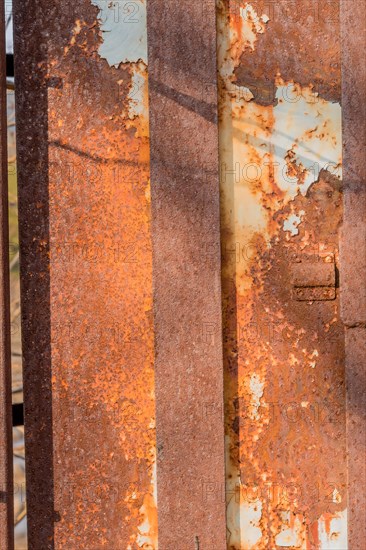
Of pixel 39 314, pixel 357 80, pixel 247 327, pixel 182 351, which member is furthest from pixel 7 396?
pixel 357 80

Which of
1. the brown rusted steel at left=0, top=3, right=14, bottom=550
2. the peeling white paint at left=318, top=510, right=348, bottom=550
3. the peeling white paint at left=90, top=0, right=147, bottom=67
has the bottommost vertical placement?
the peeling white paint at left=318, top=510, right=348, bottom=550

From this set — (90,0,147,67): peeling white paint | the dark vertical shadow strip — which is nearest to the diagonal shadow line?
(90,0,147,67): peeling white paint

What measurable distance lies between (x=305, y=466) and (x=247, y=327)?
55 centimetres

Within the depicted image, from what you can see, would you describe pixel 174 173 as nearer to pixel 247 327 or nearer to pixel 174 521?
pixel 247 327

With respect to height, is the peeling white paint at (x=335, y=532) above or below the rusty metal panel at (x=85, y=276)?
below

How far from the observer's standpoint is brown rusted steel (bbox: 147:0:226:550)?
5.94ft

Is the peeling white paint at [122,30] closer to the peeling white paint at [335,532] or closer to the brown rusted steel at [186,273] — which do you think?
the brown rusted steel at [186,273]

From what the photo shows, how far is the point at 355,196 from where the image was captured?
1.78 m

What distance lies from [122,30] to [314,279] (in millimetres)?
1134

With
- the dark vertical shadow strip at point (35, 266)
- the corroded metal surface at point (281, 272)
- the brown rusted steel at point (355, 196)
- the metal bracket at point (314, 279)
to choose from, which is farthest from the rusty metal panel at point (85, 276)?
the brown rusted steel at point (355, 196)

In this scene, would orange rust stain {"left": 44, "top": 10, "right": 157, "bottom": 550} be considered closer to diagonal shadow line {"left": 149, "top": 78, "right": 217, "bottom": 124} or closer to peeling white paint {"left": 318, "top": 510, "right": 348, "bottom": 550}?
diagonal shadow line {"left": 149, "top": 78, "right": 217, "bottom": 124}

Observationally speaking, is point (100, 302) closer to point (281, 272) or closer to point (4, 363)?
point (4, 363)

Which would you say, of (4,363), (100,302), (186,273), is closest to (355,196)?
(186,273)

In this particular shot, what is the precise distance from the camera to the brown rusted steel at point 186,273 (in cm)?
181
